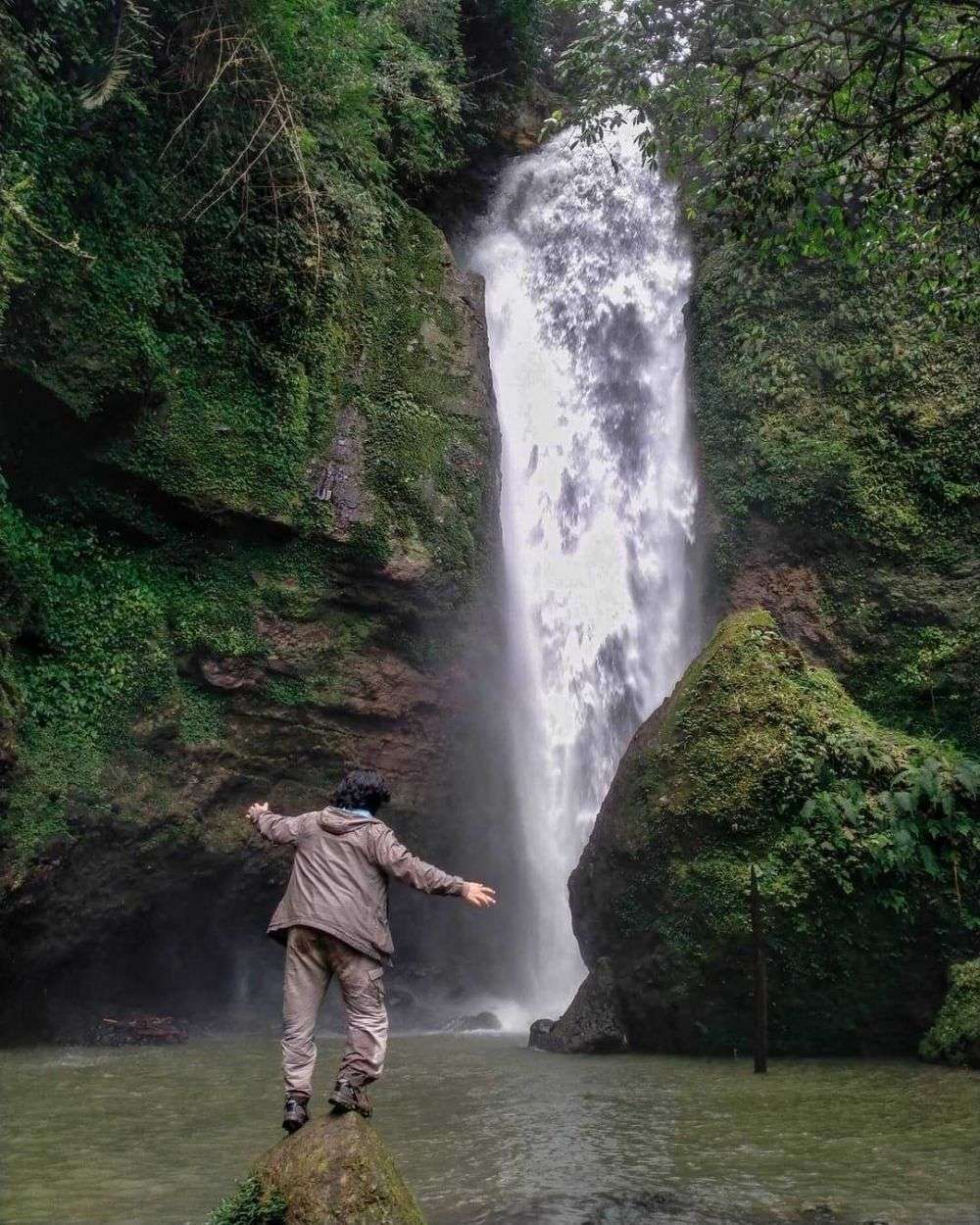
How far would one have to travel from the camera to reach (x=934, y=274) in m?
8.12

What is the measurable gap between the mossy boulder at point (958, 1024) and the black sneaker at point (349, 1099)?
576cm

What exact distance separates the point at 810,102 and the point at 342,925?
661cm

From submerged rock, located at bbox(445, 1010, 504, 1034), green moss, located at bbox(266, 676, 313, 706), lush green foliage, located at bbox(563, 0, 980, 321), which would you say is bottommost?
submerged rock, located at bbox(445, 1010, 504, 1034)

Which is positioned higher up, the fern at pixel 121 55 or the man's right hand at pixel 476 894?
the fern at pixel 121 55

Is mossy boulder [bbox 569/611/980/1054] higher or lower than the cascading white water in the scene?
lower

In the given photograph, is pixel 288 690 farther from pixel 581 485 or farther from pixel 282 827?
pixel 282 827

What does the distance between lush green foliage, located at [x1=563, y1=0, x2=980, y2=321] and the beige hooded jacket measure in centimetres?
485

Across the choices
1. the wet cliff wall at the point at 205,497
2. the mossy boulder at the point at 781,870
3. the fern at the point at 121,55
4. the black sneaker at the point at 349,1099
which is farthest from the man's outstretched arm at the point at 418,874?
the fern at the point at 121,55

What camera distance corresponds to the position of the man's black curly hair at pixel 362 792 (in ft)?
15.8

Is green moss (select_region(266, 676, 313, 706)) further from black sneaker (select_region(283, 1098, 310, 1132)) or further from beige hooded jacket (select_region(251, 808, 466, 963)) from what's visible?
black sneaker (select_region(283, 1098, 310, 1132))

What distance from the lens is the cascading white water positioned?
1383 cm

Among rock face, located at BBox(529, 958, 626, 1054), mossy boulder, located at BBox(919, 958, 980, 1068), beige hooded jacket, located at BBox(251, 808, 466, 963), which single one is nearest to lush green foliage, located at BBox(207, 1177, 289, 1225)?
beige hooded jacket, located at BBox(251, 808, 466, 963)

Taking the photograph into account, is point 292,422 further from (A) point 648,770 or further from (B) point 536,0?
(B) point 536,0

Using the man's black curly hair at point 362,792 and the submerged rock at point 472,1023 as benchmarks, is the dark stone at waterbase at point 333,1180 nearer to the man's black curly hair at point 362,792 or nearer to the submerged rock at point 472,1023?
the man's black curly hair at point 362,792
